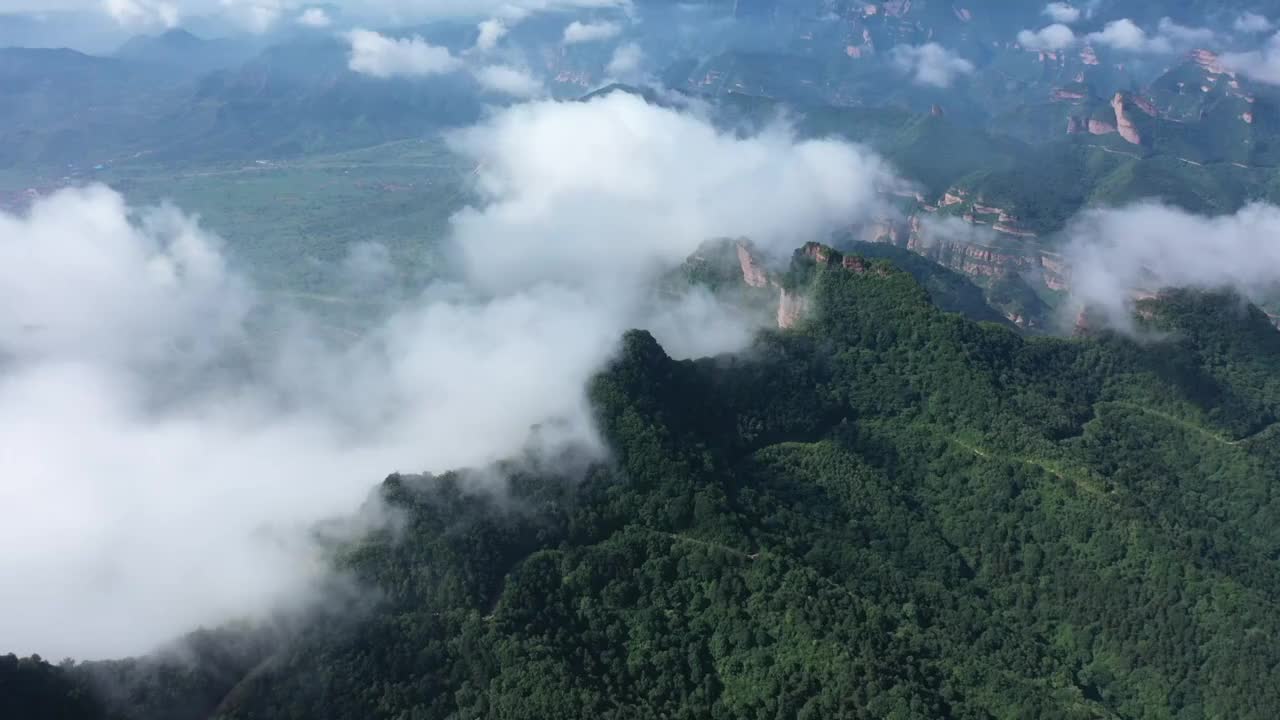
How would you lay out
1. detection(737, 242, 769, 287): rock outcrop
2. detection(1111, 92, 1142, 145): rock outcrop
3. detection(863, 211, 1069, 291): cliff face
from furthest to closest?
1. detection(1111, 92, 1142, 145): rock outcrop
2. detection(863, 211, 1069, 291): cliff face
3. detection(737, 242, 769, 287): rock outcrop

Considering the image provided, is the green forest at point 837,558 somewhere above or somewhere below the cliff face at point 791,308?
below

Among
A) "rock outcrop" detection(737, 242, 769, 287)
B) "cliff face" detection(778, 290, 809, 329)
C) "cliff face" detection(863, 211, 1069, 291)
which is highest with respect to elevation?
"rock outcrop" detection(737, 242, 769, 287)

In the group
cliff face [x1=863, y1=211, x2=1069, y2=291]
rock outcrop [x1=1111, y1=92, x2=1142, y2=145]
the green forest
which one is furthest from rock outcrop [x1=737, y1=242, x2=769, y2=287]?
rock outcrop [x1=1111, y1=92, x2=1142, y2=145]

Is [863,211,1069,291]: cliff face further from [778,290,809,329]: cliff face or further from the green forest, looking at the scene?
[778,290,809,329]: cliff face

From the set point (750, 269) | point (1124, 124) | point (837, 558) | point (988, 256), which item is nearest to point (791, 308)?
point (750, 269)

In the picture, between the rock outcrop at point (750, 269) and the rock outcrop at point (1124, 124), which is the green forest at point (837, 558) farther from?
the rock outcrop at point (1124, 124)

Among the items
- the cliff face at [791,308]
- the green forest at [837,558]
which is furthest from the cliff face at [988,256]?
the cliff face at [791,308]

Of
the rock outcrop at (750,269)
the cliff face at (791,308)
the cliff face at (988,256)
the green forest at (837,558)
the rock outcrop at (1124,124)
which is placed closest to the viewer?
the green forest at (837,558)

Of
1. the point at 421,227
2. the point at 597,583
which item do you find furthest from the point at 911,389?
the point at 421,227

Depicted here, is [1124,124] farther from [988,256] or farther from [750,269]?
[750,269]
